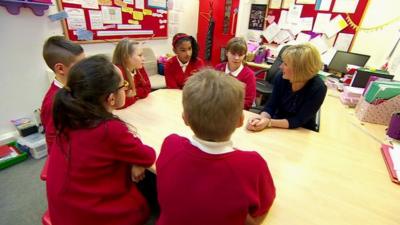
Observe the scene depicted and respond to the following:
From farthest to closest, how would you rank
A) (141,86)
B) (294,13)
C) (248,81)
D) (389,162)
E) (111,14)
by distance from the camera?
(294,13)
(111,14)
(248,81)
(141,86)
(389,162)

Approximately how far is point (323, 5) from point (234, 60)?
2103 mm

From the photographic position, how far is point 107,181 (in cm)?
86

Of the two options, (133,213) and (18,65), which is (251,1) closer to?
(18,65)

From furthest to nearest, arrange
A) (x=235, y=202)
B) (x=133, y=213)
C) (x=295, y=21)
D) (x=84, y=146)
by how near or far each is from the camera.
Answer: (x=295, y=21) < (x=133, y=213) < (x=84, y=146) < (x=235, y=202)

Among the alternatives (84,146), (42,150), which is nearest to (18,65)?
(42,150)

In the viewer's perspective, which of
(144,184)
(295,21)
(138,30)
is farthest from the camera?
(295,21)

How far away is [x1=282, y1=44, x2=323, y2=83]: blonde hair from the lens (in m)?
1.23

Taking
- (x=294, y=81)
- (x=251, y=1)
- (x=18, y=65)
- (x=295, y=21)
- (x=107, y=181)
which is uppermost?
(x=251, y=1)

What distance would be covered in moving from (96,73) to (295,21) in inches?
129

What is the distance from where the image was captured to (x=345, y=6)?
9.31 ft

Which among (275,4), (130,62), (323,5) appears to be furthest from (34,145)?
(323,5)

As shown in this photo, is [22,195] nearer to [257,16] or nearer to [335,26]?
[257,16]

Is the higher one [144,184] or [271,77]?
[271,77]

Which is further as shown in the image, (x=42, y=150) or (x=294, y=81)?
(x=42, y=150)
